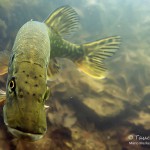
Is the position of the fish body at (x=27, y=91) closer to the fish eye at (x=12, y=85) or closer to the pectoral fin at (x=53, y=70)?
the fish eye at (x=12, y=85)

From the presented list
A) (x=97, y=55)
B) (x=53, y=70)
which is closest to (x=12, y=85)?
(x=53, y=70)

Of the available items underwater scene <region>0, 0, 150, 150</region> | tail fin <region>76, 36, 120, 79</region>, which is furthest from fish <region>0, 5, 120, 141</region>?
tail fin <region>76, 36, 120, 79</region>

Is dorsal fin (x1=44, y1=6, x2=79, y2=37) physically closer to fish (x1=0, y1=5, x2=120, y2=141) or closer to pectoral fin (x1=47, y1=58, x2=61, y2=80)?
fish (x1=0, y1=5, x2=120, y2=141)

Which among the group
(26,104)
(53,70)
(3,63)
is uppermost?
(3,63)

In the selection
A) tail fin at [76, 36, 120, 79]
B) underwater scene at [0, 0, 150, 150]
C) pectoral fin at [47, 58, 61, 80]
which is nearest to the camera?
underwater scene at [0, 0, 150, 150]

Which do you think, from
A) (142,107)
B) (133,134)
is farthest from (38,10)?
(133,134)

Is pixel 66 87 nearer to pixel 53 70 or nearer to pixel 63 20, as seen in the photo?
pixel 53 70

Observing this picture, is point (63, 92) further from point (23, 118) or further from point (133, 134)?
point (23, 118)
